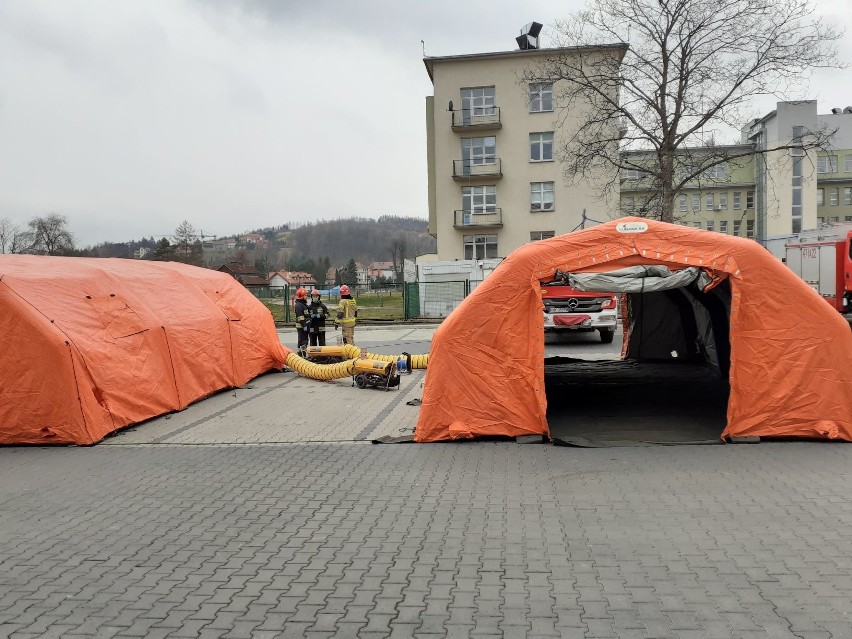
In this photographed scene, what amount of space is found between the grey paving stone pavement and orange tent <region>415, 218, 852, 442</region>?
421 mm

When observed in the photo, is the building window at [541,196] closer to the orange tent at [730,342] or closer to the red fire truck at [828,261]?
the red fire truck at [828,261]

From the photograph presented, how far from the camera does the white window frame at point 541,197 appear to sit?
45750 millimetres

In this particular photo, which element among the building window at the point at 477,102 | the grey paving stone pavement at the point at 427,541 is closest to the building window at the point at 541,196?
the building window at the point at 477,102

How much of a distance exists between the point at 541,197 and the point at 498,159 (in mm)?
3653

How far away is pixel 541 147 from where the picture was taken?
150 ft

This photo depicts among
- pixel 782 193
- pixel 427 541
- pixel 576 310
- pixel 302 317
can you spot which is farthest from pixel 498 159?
pixel 427 541

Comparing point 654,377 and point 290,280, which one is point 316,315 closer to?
point 654,377

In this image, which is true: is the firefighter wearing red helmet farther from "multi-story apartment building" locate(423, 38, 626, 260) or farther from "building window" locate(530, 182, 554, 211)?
"building window" locate(530, 182, 554, 211)

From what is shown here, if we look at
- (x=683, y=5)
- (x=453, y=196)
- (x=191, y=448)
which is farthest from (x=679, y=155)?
(x=191, y=448)

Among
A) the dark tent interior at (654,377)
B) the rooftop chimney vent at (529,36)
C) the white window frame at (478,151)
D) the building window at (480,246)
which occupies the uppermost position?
the rooftop chimney vent at (529,36)

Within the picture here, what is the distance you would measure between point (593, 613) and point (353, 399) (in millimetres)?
8978

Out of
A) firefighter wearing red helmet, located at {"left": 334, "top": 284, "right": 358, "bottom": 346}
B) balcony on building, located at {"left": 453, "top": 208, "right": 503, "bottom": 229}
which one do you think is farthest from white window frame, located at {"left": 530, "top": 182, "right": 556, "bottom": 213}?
firefighter wearing red helmet, located at {"left": 334, "top": 284, "right": 358, "bottom": 346}

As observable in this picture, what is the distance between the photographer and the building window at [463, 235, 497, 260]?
46719 millimetres

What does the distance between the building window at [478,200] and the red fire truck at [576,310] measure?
26.3 meters
